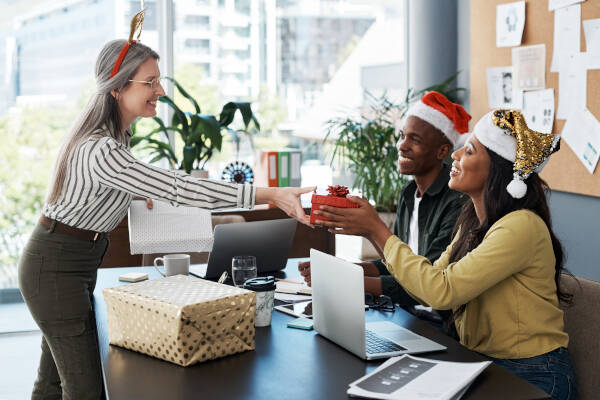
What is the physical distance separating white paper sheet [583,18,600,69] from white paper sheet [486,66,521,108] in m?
0.64

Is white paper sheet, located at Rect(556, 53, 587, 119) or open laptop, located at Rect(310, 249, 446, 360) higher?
white paper sheet, located at Rect(556, 53, 587, 119)

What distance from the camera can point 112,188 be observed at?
7.09ft

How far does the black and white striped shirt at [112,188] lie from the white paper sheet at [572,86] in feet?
6.41

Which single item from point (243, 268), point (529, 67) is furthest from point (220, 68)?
point (243, 268)

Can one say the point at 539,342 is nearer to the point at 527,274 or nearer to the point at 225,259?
the point at 527,274

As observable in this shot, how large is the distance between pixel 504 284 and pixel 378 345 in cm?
41

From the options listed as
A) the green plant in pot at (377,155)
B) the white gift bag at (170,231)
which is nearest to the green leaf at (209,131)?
the green plant in pot at (377,155)

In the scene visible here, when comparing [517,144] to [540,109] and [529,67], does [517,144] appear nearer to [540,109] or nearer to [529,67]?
[540,109]

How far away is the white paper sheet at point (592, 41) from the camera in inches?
126

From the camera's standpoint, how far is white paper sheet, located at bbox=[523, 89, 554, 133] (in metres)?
3.56

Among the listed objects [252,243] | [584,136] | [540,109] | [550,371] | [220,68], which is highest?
[220,68]

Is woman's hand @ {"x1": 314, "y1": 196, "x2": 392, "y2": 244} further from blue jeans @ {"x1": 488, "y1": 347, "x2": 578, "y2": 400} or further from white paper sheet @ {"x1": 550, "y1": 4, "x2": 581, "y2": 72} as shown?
white paper sheet @ {"x1": 550, "y1": 4, "x2": 581, "y2": 72}

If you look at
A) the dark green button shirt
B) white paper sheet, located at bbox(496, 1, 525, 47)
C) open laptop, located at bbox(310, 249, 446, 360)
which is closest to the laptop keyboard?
open laptop, located at bbox(310, 249, 446, 360)

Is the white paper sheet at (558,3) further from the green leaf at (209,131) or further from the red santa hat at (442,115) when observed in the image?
the green leaf at (209,131)
